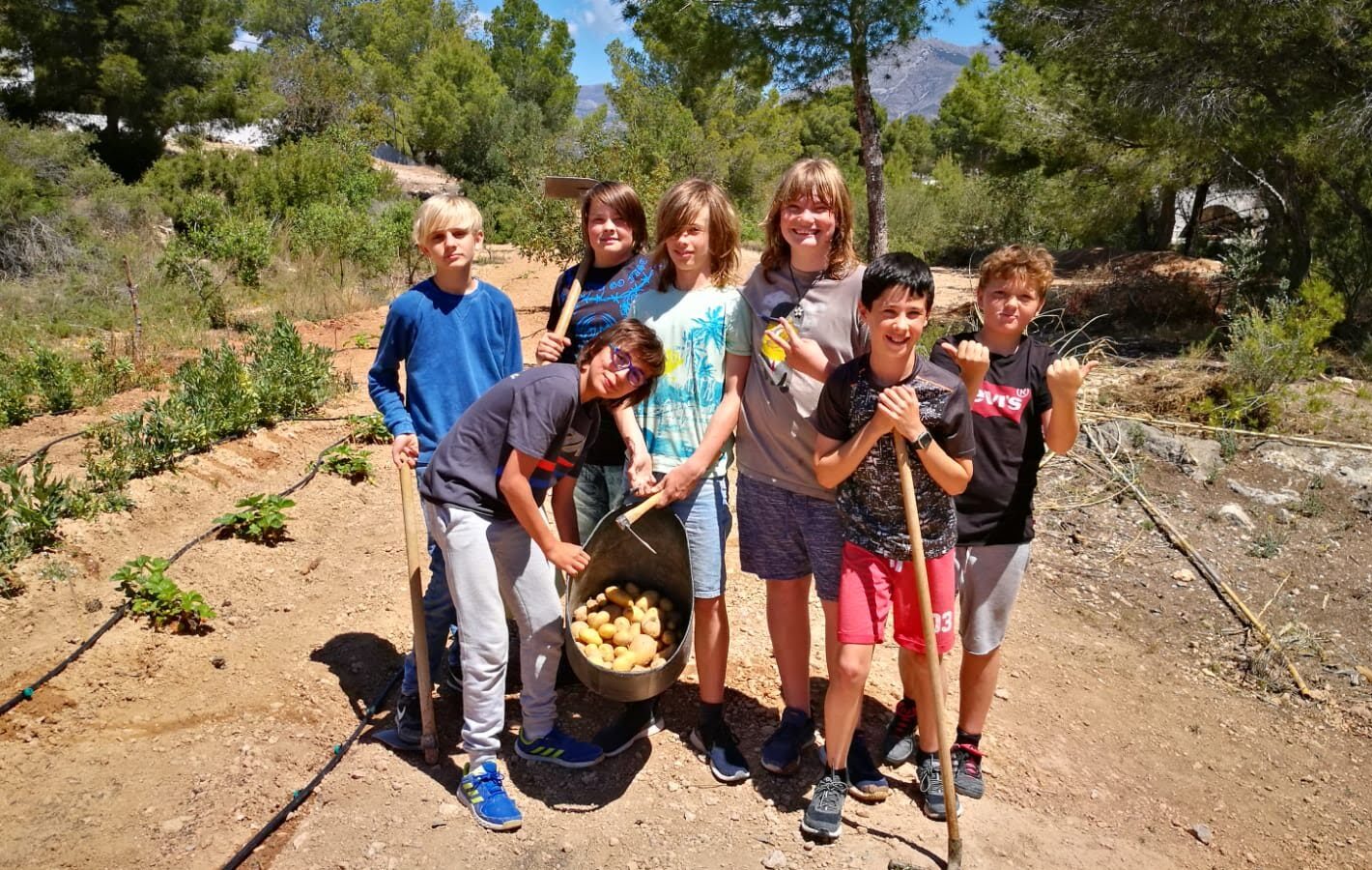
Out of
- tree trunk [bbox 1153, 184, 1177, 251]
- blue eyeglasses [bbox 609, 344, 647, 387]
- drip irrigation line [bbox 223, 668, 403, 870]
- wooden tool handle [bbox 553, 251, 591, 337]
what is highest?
tree trunk [bbox 1153, 184, 1177, 251]

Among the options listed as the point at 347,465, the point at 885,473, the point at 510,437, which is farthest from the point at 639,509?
the point at 347,465

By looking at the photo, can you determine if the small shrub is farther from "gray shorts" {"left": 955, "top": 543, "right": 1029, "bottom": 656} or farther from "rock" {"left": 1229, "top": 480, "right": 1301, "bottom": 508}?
"rock" {"left": 1229, "top": 480, "right": 1301, "bottom": 508}

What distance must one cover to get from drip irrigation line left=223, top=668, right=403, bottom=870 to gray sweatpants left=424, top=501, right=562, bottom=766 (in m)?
0.51

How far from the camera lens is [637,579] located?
9.50 ft

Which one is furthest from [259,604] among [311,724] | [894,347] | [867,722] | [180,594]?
[894,347]

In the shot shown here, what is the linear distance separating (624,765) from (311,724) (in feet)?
3.63

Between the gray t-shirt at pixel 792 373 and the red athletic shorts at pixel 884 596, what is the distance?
0.79ft

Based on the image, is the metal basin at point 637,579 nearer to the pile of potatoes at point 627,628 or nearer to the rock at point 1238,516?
the pile of potatoes at point 627,628

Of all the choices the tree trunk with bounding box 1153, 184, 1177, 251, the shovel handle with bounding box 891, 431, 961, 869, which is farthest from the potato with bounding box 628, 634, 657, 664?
the tree trunk with bounding box 1153, 184, 1177, 251

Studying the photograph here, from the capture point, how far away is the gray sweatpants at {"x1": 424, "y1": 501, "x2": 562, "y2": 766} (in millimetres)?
2547

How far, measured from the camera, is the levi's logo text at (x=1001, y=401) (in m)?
2.57

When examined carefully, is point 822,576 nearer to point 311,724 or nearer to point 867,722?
point 867,722

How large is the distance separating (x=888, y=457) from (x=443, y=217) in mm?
1462

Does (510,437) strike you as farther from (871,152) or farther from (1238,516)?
(871,152)
